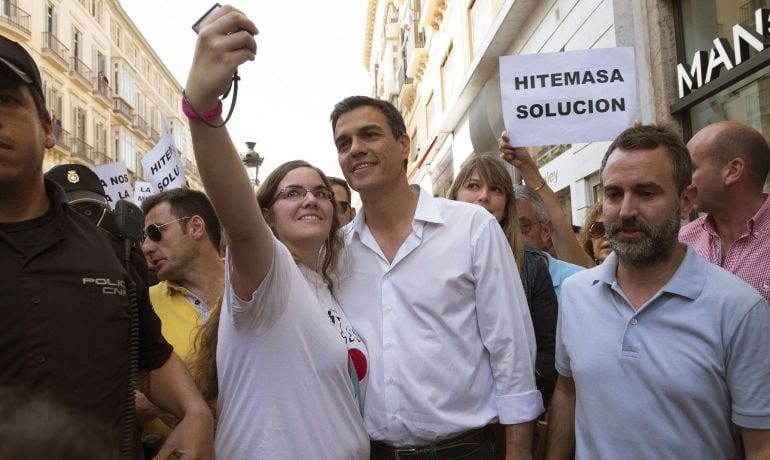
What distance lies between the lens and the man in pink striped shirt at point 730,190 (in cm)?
317

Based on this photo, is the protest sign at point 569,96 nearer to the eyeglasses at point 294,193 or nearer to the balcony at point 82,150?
the eyeglasses at point 294,193

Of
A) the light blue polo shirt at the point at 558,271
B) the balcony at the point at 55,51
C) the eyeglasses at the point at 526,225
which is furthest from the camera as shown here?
the balcony at the point at 55,51

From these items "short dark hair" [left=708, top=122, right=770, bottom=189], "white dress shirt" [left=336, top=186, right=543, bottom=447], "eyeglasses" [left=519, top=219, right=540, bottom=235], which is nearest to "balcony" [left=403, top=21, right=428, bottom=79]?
"eyeglasses" [left=519, top=219, right=540, bottom=235]

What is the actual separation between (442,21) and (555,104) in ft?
57.9

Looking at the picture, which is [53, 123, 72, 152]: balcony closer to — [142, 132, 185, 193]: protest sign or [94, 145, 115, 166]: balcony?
[94, 145, 115, 166]: balcony

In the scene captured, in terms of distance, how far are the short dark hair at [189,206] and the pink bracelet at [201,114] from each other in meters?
2.19

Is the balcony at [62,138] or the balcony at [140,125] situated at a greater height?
the balcony at [140,125]

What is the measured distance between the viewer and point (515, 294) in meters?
2.87

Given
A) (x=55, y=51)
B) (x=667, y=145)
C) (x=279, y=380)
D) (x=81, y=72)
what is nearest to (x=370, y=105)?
(x=667, y=145)

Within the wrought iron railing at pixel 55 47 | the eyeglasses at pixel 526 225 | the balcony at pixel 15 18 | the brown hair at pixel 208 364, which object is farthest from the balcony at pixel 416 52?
the brown hair at pixel 208 364

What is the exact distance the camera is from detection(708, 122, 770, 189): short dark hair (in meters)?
3.28

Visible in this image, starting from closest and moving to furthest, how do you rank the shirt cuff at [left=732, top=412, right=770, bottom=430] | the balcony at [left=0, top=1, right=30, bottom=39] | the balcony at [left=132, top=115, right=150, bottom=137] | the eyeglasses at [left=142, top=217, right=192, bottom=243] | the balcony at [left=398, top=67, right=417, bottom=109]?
the shirt cuff at [left=732, top=412, right=770, bottom=430] < the eyeglasses at [left=142, top=217, right=192, bottom=243] < the balcony at [left=398, top=67, right=417, bottom=109] < the balcony at [left=0, top=1, right=30, bottom=39] < the balcony at [left=132, top=115, right=150, bottom=137]

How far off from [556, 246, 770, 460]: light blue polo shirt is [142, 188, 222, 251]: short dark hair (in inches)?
89.0

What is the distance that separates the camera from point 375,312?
9.52ft
